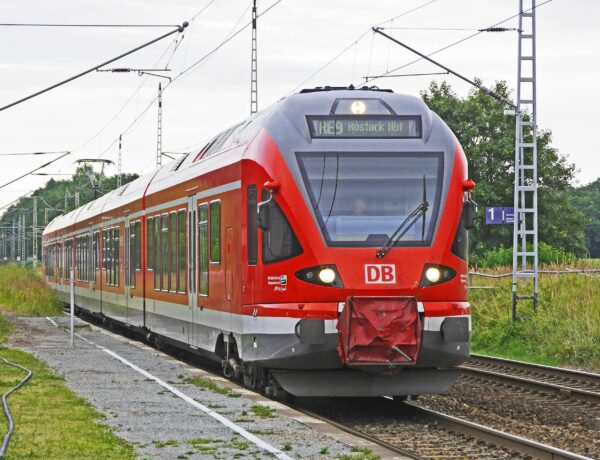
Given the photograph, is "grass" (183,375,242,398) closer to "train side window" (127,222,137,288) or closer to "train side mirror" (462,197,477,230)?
"train side mirror" (462,197,477,230)

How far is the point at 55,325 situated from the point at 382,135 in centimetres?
2103

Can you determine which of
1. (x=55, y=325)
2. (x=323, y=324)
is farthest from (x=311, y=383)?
(x=55, y=325)

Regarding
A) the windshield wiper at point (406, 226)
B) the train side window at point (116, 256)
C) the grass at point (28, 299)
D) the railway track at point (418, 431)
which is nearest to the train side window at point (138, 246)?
the train side window at point (116, 256)

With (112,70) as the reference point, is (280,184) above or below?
below

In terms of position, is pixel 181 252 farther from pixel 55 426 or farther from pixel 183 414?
pixel 55 426

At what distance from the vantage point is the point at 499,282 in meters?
30.5

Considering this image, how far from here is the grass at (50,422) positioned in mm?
11031

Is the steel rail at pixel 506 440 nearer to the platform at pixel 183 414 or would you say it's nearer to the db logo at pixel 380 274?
the platform at pixel 183 414

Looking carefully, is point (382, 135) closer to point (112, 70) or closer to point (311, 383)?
point (311, 383)

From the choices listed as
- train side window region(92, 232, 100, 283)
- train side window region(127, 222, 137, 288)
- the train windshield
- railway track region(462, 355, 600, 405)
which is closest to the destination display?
the train windshield

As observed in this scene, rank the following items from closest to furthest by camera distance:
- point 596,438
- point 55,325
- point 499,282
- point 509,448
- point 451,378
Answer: point 509,448
point 596,438
point 451,378
point 499,282
point 55,325

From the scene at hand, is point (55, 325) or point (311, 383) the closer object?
point (311, 383)

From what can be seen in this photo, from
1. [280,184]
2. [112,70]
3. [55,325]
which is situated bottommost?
[55,325]

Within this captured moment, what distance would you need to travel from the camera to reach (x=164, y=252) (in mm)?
22141
